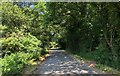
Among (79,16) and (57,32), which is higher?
(79,16)

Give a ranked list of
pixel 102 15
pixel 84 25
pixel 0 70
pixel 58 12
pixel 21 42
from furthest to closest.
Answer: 1. pixel 58 12
2. pixel 84 25
3. pixel 102 15
4. pixel 21 42
5. pixel 0 70

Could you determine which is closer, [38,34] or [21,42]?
[21,42]

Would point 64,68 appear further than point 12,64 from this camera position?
Yes

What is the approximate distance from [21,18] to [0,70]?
7110mm

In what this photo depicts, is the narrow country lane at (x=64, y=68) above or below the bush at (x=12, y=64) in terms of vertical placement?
below

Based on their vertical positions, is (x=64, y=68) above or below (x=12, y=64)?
below

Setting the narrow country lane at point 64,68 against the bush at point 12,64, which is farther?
the narrow country lane at point 64,68

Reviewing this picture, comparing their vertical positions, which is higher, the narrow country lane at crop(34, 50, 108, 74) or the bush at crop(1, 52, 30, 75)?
the bush at crop(1, 52, 30, 75)

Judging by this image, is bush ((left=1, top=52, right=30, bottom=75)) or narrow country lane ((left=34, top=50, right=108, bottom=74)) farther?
narrow country lane ((left=34, top=50, right=108, bottom=74))

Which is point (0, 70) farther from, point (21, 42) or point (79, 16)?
point (79, 16)

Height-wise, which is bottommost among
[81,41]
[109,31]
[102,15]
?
[81,41]

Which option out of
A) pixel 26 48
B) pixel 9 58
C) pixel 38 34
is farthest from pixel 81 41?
pixel 9 58

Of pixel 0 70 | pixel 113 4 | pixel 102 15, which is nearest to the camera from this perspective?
pixel 0 70

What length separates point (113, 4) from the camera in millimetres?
9672
